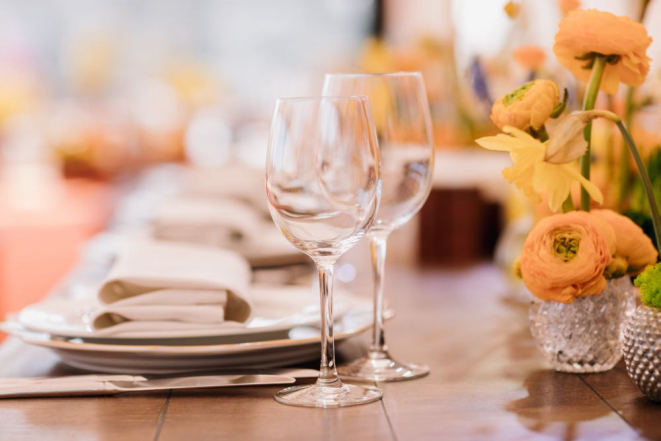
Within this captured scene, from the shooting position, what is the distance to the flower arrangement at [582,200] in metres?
0.66

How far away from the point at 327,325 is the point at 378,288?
0.12 metres

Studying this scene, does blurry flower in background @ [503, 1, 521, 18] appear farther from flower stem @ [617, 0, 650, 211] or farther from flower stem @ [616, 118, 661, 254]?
flower stem @ [616, 118, 661, 254]

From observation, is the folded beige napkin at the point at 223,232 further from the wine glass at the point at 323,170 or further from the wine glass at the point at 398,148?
the wine glass at the point at 323,170

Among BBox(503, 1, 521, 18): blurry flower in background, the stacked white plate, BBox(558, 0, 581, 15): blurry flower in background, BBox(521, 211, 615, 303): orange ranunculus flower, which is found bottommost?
the stacked white plate

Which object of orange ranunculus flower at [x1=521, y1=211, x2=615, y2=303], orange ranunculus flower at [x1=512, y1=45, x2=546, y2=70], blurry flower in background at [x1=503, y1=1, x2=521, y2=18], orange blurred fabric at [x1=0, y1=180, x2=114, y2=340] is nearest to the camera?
orange ranunculus flower at [x1=521, y1=211, x2=615, y2=303]

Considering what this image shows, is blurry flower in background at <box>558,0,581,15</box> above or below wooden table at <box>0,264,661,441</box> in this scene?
above

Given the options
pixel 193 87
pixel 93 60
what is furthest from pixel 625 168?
pixel 93 60

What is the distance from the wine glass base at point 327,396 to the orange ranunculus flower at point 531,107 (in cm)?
23

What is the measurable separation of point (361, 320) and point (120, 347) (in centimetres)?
23

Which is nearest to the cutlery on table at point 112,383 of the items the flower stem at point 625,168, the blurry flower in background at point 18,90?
the flower stem at point 625,168

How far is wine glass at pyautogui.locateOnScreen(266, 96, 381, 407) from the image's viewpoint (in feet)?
2.02

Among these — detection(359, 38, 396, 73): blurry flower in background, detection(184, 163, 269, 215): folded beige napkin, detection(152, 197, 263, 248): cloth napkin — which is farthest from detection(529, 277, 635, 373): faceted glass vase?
detection(359, 38, 396, 73): blurry flower in background

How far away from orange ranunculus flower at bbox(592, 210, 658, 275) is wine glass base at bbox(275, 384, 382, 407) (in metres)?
0.23

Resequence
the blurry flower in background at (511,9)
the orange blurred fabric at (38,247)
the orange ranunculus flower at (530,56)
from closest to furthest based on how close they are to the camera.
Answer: the blurry flower in background at (511,9) < the orange ranunculus flower at (530,56) < the orange blurred fabric at (38,247)
